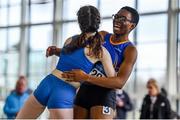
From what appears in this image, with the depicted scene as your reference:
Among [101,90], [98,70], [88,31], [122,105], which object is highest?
[88,31]

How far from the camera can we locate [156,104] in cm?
541

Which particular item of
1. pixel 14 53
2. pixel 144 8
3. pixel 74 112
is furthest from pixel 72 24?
pixel 74 112

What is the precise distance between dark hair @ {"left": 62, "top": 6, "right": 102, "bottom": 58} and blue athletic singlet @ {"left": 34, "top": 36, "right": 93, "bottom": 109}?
0.11 feet

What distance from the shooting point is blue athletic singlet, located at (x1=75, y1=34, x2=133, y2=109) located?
102 inches

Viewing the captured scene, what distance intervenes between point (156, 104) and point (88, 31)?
3.08 meters

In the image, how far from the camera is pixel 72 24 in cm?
804

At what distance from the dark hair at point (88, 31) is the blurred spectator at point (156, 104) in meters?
2.92

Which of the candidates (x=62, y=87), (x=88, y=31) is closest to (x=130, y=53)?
(x=88, y=31)

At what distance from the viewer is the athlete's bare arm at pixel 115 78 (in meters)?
2.42

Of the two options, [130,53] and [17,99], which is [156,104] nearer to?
[17,99]

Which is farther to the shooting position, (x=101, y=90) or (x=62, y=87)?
(x=101, y=90)

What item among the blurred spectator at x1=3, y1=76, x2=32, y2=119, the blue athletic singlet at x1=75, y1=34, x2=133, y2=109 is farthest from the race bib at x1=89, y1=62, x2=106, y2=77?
the blurred spectator at x1=3, y1=76, x2=32, y2=119

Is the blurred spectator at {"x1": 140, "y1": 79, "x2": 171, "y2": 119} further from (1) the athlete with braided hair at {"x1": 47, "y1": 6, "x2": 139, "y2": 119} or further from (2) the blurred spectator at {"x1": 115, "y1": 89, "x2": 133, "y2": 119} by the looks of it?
(1) the athlete with braided hair at {"x1": 47, "y1": 6, "x2": 139, "y2": 119}

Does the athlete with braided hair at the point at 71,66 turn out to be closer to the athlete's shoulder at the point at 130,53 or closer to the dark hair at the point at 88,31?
the dark hair at the point at 88,31
